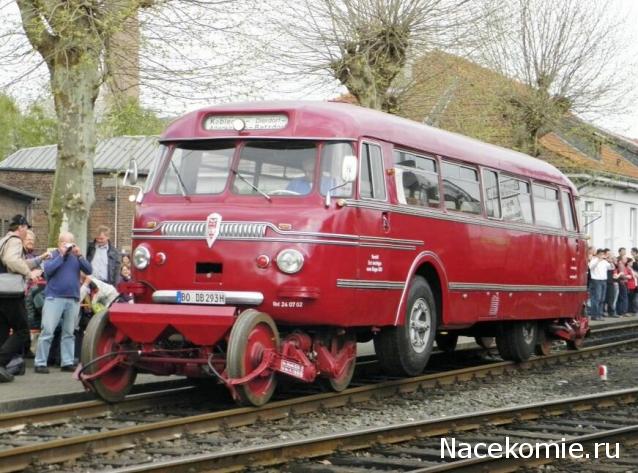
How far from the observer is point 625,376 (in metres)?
16.5

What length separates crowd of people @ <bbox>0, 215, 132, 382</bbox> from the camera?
1394cm

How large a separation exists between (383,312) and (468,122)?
63.2 feet

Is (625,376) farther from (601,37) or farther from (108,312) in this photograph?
(601,37)

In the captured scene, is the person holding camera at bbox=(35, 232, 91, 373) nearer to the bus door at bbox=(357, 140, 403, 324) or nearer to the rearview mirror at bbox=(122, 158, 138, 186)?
the rearview mirror at bbox=(122, 158, 138, 186)

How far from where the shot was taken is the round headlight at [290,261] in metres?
11.9

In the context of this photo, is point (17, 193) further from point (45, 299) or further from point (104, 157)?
→ point (45, 299)

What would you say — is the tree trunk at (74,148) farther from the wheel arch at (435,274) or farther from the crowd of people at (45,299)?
the wheel arch at (435,274)

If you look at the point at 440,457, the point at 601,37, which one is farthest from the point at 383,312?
the point at 601,37

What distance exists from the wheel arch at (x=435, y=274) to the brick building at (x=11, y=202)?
3375 cm

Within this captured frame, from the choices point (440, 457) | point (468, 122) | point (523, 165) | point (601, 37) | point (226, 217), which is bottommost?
point (440, 457)

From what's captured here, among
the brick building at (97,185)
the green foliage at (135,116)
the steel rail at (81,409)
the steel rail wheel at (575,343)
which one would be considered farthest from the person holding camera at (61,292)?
the brick building at (97,185)

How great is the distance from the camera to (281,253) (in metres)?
11.9

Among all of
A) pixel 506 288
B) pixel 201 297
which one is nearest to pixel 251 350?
pixel 201 297

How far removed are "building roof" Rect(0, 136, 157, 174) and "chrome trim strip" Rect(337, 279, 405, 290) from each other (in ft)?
120
